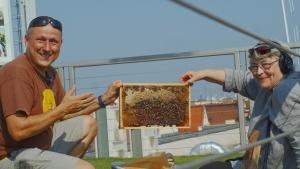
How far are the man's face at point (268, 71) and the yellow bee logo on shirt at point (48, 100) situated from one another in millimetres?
1045

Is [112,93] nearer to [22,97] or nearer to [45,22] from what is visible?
[45,22]

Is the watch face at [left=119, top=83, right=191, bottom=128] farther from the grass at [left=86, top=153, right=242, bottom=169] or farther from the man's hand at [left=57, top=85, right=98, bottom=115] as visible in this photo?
the grass at [left=86, top=153, right=242, bottom=169]

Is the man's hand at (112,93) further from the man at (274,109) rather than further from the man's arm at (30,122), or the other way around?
the man at (274,109)

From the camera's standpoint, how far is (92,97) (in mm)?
3277

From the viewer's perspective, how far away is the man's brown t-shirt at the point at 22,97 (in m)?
2.94

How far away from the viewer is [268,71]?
293 cm

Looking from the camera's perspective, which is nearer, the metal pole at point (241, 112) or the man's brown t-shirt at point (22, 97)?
the man's brown t-shirt at point (22, 97)

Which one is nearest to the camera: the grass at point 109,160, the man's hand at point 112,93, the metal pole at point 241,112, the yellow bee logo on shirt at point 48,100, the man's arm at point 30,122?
the man's arm at point 30,122

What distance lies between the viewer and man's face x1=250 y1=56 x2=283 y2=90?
9.61ft

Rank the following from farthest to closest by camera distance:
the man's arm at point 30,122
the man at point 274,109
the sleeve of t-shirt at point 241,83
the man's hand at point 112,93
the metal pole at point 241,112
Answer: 1. the metal pole at point 241,112
2. the man's hand at point 112,93
3. the sleeve of t-shirt at point 241,83
4. the man's arm at point 30,122
5. the man at point 274,109

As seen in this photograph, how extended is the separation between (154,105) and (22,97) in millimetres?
1049

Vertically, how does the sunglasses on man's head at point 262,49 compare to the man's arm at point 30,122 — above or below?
above

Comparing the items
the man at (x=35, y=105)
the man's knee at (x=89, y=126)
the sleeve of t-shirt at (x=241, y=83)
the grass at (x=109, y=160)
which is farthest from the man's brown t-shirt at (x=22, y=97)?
the grass at (x=109, y=160)

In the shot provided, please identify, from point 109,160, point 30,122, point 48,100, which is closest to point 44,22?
point 48,100
